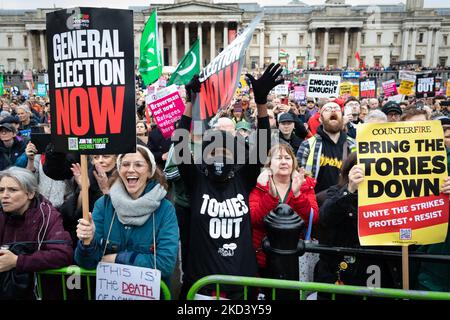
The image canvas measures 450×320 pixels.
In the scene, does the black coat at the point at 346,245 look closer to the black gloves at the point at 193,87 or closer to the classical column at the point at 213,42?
the black gloves at the point at 193,87

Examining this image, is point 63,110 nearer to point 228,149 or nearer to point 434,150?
point 228,149

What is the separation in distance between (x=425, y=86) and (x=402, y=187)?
1177 cm

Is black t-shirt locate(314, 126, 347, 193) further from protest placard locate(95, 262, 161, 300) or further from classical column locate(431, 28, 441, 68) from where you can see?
classical column locate(431, 28, 441, 68)

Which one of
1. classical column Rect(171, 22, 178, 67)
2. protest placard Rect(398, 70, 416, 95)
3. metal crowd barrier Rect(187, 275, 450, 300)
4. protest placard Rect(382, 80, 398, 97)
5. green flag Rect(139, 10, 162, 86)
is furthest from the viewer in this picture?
classical column Rect(171, 22, 178, 67)

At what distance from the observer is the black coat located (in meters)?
2.59

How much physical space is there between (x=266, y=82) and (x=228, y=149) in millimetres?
616

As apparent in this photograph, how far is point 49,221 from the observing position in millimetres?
2621

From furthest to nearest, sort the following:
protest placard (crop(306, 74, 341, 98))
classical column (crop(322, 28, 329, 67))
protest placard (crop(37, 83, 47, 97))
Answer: classical column (crop(322, 28, 329, 67)), protest placard (crop(37, 83, 47, 97)), protest placard (crop(306, 74, 341, 98))

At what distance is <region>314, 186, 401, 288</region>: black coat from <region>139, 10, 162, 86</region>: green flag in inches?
240

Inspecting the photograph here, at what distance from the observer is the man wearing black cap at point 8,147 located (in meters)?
5.55

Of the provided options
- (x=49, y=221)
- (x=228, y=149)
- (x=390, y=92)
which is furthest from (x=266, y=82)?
(x=390, y=92)

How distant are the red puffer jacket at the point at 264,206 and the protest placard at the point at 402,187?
75 centimetres

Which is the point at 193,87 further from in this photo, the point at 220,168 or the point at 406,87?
the point at 406,87

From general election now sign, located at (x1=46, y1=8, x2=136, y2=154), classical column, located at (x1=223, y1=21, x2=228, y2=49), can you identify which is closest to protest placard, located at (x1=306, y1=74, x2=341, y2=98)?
general election now sign, located at (x1=46, y1=8, x2=136, y2=154)
